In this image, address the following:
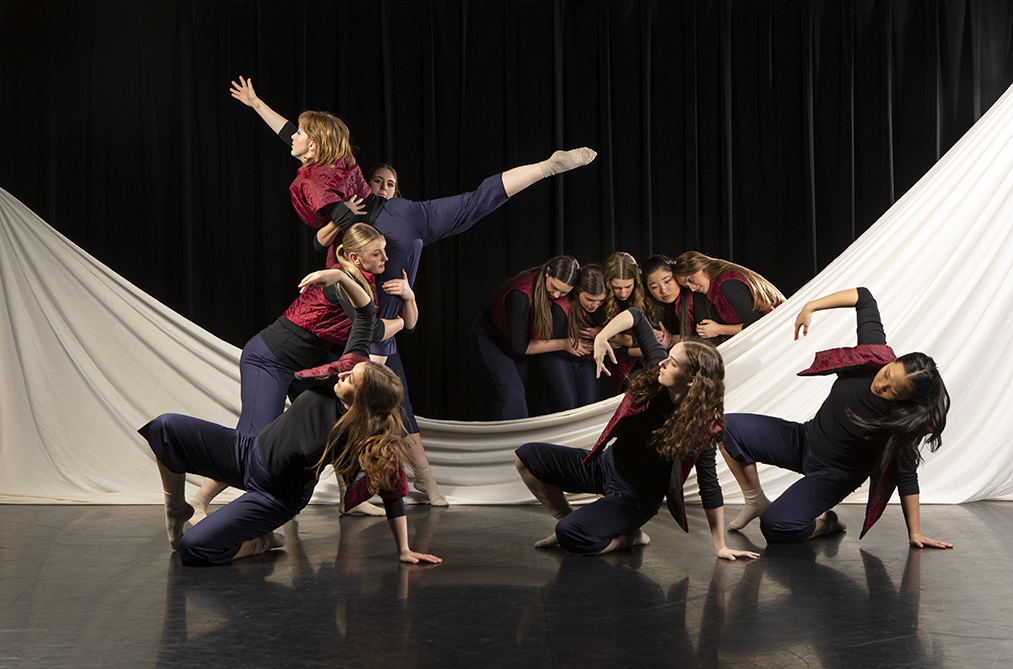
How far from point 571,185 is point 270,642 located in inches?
120

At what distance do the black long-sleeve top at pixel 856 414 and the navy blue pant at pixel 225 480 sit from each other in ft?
5.61

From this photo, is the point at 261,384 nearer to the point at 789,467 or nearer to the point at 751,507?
the point at 751,507

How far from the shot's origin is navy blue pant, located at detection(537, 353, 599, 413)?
3816mm

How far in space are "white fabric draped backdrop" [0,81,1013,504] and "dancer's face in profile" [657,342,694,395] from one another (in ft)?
3.13

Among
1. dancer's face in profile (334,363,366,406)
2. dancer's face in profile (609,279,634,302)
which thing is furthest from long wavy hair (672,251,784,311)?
dancer's face in profile (334,363,366,406)

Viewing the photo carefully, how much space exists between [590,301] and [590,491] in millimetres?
1024

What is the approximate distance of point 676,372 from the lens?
255cm

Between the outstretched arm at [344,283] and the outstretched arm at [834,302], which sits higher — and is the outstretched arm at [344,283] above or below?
above

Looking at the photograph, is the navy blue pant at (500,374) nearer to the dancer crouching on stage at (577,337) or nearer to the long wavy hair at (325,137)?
the dancer crouching on stage at (577,337)

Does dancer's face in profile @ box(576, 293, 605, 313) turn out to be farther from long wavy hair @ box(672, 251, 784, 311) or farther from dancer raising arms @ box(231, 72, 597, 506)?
dancer raising arms @ box(231, 72, 597, 506)

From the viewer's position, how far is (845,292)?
296 centimetres

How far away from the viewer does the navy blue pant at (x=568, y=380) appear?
382 centimetres

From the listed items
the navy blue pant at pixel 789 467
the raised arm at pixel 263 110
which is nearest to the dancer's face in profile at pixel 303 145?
the raised arm at pixel 263 110

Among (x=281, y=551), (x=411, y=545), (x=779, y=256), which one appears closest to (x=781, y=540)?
(x=411, y=545)
